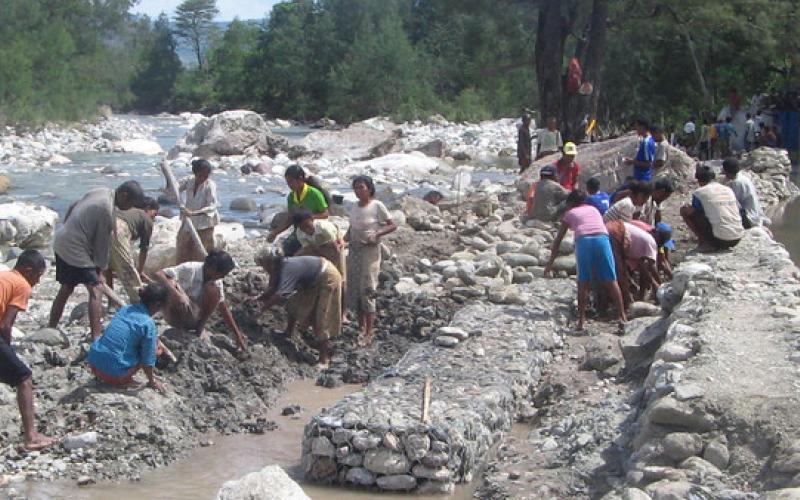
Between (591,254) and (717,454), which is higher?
(591,254)

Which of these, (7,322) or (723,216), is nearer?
(7,322)

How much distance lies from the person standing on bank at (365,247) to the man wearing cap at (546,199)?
5.33m

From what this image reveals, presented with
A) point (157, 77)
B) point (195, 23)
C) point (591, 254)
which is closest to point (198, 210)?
point (591, 254)

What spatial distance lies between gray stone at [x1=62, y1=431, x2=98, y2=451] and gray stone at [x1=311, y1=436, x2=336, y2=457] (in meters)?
Result: 1.41

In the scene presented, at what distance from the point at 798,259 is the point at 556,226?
121 inches

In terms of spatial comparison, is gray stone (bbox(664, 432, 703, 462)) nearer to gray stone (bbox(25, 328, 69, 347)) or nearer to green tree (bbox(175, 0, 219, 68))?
gray stone (bbox(25, 328, 69, 347))

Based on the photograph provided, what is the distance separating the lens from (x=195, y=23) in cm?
Answer: 9250

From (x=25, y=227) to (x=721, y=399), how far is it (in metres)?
12.0

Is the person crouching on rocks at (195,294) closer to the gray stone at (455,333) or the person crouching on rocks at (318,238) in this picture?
the person crouching on rocks at (318,238)

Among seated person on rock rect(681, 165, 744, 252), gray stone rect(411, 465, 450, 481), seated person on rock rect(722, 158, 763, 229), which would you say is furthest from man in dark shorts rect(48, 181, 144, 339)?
seated person on rock rect(722, 158, 763, 229)

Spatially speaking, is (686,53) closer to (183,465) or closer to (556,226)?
(556,226)

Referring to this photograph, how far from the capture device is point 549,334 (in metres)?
9.54

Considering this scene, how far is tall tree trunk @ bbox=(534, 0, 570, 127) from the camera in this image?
72.0 ft

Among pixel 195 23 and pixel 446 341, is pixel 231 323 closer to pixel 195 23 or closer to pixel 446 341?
pixel 446 341
